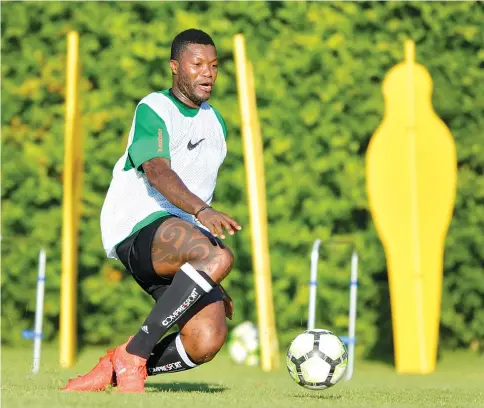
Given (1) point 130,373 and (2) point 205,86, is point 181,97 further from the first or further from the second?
(1) point 130,373

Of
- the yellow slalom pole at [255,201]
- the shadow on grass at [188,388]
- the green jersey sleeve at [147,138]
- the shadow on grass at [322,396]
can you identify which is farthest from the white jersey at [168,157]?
the yellow slalom pole at [255,201]

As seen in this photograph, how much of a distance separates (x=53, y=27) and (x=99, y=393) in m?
4.08

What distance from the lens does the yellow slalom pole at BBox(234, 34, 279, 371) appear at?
7531 millimetres

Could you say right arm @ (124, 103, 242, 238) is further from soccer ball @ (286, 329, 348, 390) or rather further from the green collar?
soccer ball @ (286, 329, 348, 390)

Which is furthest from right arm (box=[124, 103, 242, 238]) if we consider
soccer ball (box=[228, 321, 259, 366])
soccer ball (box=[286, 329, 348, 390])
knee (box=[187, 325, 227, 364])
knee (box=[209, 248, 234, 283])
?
soccer ball (box=[228, 321, 259, 366])

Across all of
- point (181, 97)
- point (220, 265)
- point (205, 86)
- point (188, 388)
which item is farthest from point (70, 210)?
point (220, 265)

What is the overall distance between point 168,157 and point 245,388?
1547mm

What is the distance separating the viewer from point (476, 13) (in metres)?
8.04

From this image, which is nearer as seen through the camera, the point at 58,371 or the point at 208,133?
the point at 208,133

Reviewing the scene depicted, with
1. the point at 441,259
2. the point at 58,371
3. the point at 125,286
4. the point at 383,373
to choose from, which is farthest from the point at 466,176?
the point at 58,371

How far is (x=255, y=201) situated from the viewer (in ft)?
24.7

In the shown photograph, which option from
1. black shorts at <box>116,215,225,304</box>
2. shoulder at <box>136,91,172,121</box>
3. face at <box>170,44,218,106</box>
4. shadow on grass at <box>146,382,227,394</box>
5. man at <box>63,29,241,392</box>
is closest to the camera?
man at <box>63,29,241,392</box>

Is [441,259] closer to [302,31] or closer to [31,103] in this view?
[302,31]

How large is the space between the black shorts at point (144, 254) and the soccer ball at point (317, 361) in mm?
481
